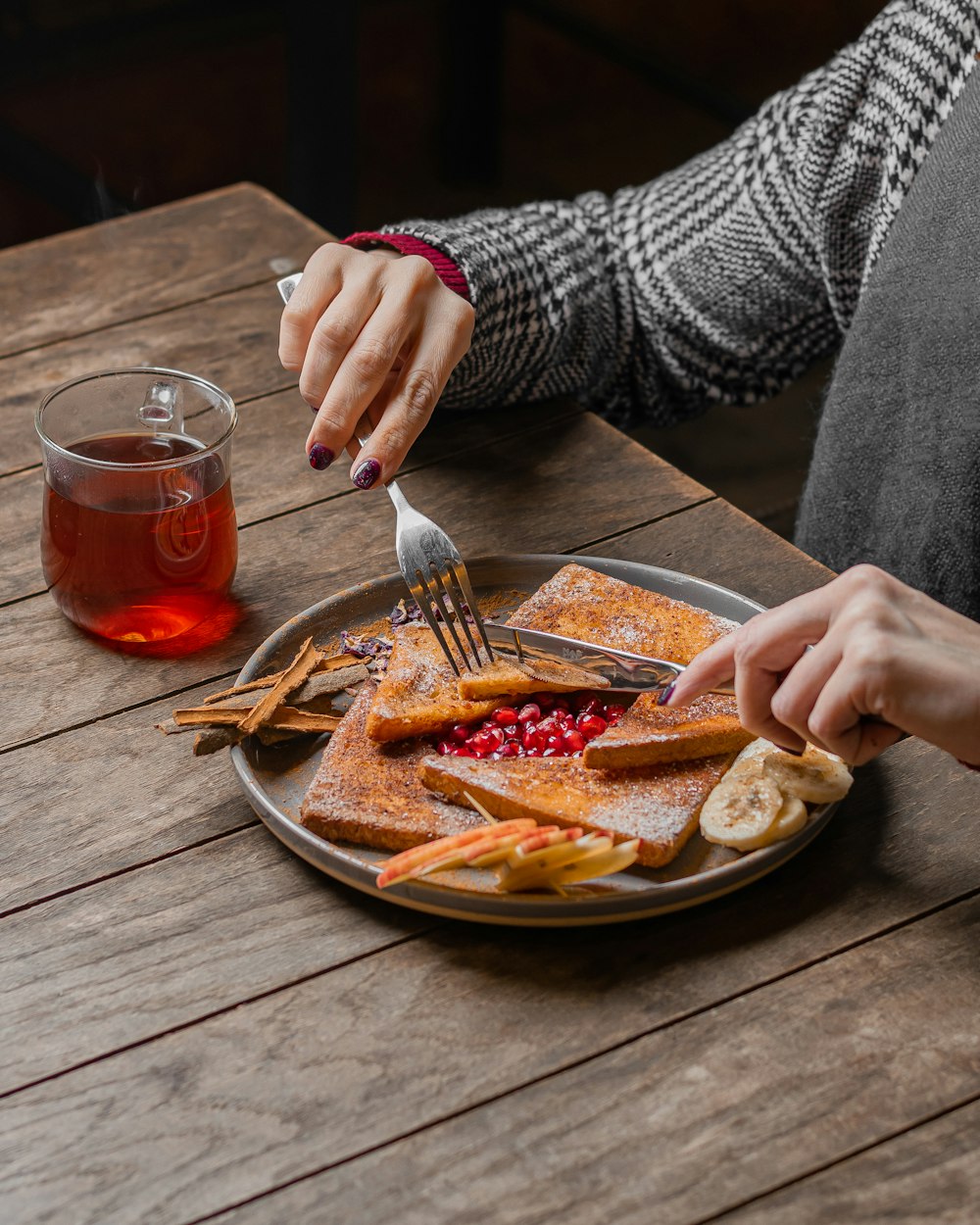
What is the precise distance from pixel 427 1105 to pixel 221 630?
0.51 meters

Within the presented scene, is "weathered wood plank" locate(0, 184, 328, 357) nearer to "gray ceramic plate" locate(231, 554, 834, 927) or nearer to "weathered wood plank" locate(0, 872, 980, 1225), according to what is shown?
"gray ceramic plate" locate(231, 554, 834, 927)

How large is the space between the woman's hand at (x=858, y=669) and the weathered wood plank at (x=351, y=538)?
384 millimetres

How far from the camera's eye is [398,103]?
460 cm

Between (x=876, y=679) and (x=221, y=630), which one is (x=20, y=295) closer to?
(x=221, y=630)

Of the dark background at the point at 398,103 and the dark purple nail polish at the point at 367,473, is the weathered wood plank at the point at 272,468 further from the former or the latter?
the dark background at the point at 398,103

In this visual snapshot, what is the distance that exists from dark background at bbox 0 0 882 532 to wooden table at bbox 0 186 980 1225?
Result: 7.45 ft

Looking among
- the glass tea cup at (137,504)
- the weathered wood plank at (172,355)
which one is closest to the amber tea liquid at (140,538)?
the glass tea cup at (137,504)

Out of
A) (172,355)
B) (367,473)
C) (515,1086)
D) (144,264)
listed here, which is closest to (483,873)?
(515,1086)

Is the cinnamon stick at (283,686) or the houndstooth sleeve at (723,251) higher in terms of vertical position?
the houndstooth sleeve at (723,251)

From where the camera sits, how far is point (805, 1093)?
78 centimetres

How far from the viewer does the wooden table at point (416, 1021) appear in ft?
2.43

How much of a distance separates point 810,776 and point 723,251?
788 mm

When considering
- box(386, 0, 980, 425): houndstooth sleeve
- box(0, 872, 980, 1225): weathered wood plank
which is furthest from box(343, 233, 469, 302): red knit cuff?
box(0, 872, 980, 1225): weathered wood plank

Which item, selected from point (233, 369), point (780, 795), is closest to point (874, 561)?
point (780, 795)
